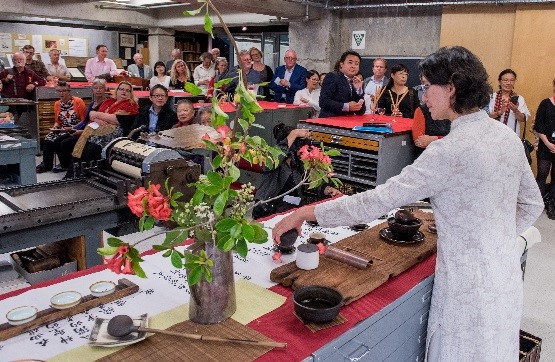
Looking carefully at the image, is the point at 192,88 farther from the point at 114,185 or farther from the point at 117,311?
the point at 114,185

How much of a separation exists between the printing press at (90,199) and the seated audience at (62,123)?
3787 mm

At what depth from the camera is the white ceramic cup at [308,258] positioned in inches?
72.6

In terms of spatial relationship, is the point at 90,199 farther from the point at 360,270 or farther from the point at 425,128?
the point at 425,128

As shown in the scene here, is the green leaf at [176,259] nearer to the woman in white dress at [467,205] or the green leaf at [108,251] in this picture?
the green leaf at [108,251]

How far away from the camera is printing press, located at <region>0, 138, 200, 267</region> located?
2.55 meters

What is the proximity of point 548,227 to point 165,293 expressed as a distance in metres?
4.92

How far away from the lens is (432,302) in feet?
6.19

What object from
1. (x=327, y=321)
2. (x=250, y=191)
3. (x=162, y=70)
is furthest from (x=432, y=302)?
(x=162, y=70)

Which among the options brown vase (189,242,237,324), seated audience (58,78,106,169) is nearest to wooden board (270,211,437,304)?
brown vase (189,242,237,324)

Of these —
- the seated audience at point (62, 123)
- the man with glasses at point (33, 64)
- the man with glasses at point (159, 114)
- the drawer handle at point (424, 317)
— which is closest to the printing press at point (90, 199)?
the drawer handle at point (424, 317)

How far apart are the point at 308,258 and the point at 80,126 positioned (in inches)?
233

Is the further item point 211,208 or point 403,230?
point 403,230

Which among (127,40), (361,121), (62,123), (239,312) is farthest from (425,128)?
(127,40)

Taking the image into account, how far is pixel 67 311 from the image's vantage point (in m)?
1.55
